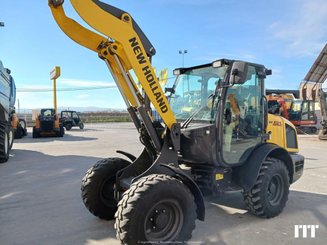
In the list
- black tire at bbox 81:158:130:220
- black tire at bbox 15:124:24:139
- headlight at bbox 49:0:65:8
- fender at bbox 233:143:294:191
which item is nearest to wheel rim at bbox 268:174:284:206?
fender at bbox 233:143:294:191

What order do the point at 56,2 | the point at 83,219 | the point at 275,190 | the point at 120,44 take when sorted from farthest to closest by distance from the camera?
the point at 275,190 → the point at 83,219 → the point at 120,44 → the point at 56,2

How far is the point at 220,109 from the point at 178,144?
74 cm

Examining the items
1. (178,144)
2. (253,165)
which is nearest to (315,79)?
(253,165)

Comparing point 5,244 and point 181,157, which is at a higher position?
point 181,157

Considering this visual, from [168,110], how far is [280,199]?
2290mm

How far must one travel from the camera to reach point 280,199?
4934mm

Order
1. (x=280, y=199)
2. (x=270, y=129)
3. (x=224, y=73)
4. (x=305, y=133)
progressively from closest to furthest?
(x=224, y=73) < (x=280, y=199) < (x=270, y=129) < (x=305, y=133)

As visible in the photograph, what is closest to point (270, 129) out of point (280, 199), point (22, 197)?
point (280, 199)

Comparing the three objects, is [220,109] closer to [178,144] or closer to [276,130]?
[178,144]

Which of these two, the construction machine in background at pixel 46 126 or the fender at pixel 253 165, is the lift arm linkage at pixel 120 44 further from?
the construction machine in background at pixel 46 126

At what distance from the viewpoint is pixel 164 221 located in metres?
3.63

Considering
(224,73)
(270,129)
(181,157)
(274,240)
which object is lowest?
(274,240)

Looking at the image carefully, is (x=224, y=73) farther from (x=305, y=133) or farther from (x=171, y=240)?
(x=305, y=133)

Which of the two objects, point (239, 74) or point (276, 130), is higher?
point (239, 74)
